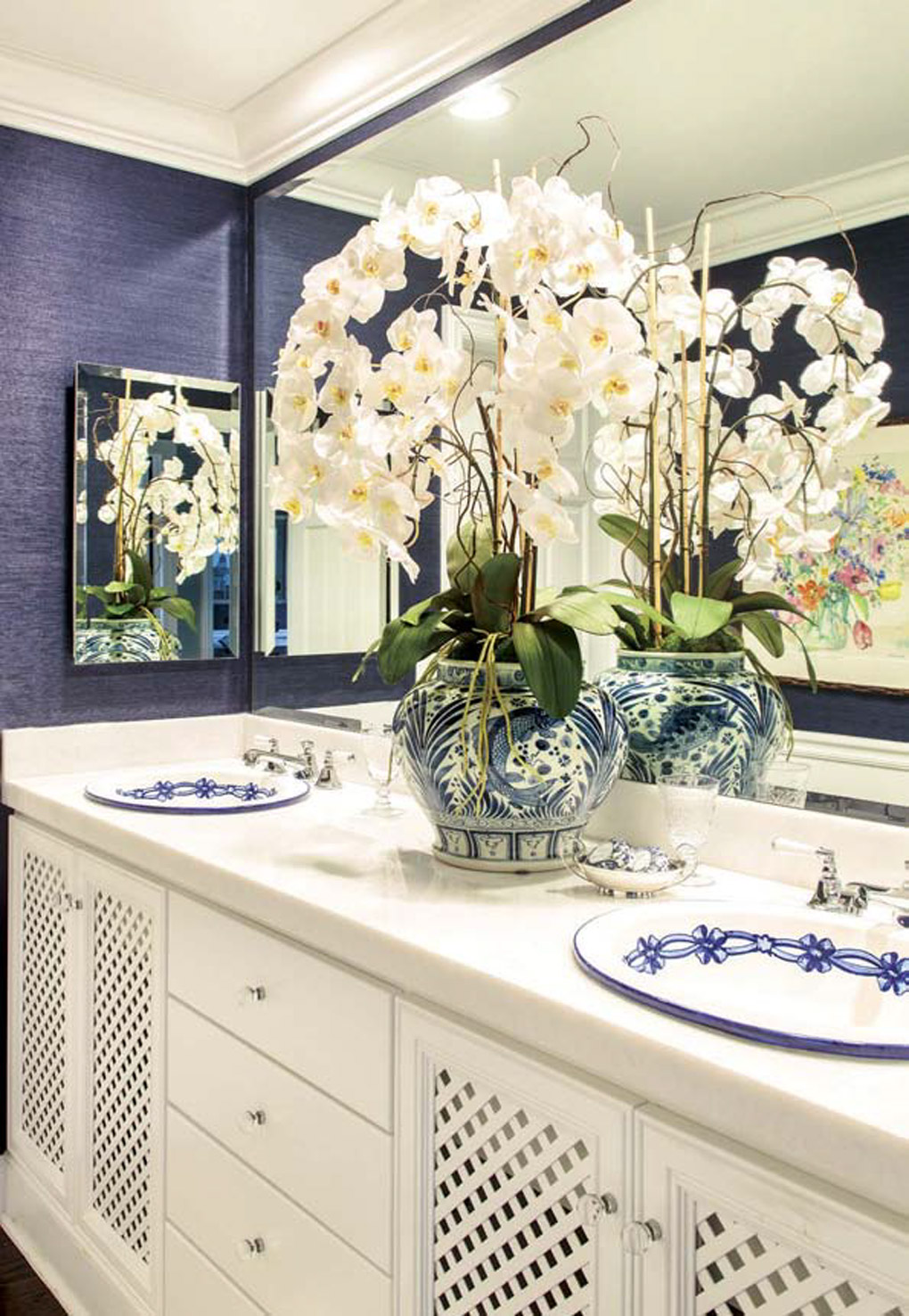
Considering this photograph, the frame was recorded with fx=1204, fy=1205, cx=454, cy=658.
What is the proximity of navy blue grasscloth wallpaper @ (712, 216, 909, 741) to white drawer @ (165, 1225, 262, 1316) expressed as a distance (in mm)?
1165

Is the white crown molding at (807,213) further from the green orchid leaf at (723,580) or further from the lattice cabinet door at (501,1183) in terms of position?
the lattice cabinet door at (501,1183)

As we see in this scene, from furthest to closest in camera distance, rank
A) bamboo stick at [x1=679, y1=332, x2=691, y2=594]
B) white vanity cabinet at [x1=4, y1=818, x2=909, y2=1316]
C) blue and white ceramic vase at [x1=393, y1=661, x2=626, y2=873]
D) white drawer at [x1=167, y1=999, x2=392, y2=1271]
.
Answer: bamboo stick at [x1=679, y1=332, x2=691, y2=594] → blue and white ceramic vase at [x1=393, y1=661, x2=626, y2=873] → white drawer at [x1=167, y1=999, x2=392, y2=1271] → white vanity cabinet at [x1=4, y1=818, x2=909, y2=1316]

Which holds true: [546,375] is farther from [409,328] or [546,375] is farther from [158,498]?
[158,498]

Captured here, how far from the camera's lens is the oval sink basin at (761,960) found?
1.27 meters

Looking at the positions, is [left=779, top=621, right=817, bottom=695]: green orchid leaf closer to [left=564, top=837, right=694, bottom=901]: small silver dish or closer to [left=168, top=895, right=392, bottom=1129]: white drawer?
[left=564, top=837, right=694, bottom=901]: small silver dish

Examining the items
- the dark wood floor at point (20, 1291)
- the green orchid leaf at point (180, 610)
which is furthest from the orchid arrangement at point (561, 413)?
the dark wood floor at point (20, 1291)

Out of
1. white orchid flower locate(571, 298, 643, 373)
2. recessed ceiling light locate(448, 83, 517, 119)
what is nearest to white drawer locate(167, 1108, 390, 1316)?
white orchid flower locate(571, 298, 643, 373)

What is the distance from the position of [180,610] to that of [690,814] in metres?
1.56

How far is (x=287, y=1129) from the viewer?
5.30 ft

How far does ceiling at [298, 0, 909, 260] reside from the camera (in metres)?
1.66

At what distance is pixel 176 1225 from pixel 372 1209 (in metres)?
0.61

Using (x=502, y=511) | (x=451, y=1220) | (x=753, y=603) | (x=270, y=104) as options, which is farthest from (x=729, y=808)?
(x=270, y=104)

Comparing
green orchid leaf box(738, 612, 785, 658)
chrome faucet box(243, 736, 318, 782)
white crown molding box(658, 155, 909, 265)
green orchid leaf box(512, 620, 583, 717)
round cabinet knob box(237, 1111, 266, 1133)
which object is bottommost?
round cabinet knob box(237, 1111, 266, 1133)

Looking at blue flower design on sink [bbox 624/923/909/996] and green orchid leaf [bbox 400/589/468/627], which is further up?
green orchid leaf [bbox 400/589/468/627]
